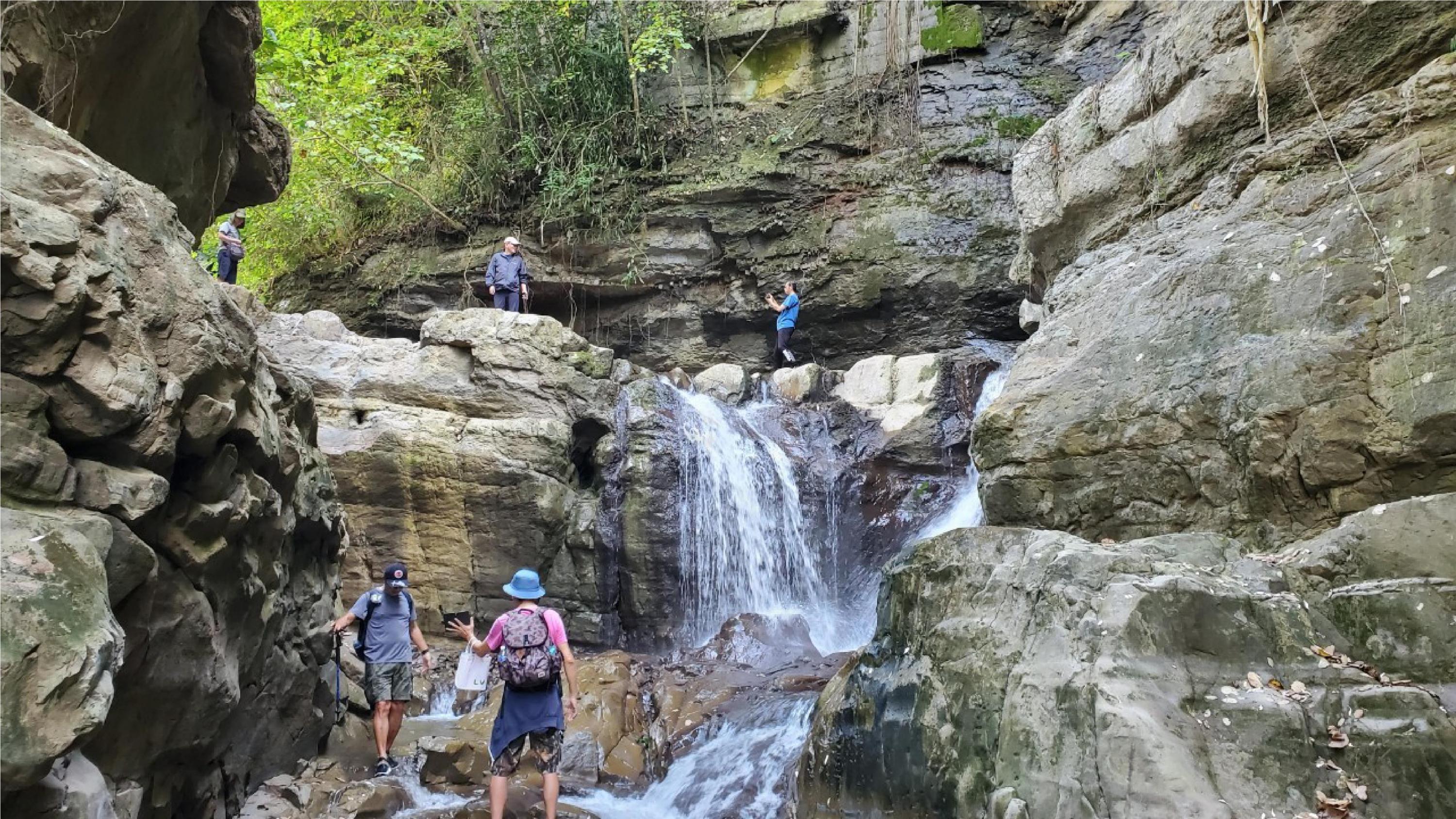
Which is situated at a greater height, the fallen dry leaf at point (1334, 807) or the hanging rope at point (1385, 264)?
the hanging rope at point (1385, 264)

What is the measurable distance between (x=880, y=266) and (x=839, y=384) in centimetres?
257

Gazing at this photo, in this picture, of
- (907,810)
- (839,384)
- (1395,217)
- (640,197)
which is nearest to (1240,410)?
(1395,217)

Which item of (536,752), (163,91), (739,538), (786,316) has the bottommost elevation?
(536,752)

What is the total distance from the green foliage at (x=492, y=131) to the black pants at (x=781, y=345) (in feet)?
12.0

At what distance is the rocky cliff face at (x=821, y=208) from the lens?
14.6 meters

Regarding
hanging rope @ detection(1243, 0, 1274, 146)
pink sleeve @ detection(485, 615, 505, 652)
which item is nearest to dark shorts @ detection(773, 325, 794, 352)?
hanging rope @ detection(1243, 0, 1274, 146)

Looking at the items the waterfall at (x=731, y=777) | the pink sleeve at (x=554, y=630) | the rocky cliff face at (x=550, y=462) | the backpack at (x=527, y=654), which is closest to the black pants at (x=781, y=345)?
the rocky cliff face at (x=550, y=462)

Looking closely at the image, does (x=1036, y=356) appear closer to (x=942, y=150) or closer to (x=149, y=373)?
(x=149, y=373)

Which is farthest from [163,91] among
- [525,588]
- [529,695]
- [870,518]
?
[870,518]

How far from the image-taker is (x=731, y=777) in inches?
270

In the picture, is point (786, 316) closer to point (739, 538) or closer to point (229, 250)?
point (739, 538)

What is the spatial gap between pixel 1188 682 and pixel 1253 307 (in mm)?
2659

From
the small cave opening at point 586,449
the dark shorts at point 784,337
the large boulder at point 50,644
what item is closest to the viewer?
the large boulder at point 50,644

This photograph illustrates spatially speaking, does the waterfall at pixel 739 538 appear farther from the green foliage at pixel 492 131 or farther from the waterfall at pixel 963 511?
the green foliage at pixel 492 131
